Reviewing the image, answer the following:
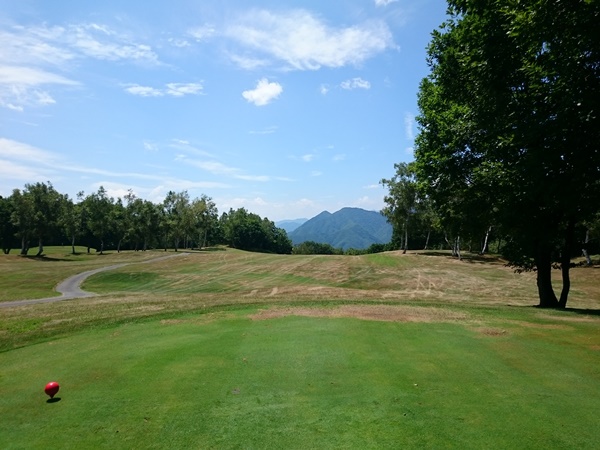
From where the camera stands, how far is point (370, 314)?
17.2 metres

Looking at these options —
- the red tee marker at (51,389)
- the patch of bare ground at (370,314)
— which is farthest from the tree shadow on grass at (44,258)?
the red tee marker at (51,389)

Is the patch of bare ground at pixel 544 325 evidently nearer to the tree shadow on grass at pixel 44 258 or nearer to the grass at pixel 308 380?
the grass at pixel 308 380

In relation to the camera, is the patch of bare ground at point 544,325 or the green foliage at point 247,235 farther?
the green foliage at point 247,235

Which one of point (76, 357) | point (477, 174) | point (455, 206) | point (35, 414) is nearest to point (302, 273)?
point (455, 206)

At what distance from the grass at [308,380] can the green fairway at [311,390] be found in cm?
4

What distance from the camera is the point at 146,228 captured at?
102938 millimetres

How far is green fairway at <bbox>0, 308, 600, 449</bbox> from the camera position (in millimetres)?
6570

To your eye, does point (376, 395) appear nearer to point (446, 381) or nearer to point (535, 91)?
point (446, 381)

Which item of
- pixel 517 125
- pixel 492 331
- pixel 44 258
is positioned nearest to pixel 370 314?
pixel 492 331

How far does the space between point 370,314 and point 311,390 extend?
9.16m

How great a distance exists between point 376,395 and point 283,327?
7.11 meters

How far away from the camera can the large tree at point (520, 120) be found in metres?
13.5

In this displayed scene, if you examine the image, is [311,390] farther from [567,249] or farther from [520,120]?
[567,249]


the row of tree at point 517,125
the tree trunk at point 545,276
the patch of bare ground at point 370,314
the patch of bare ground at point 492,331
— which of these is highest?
the row of tree at point 517,125
